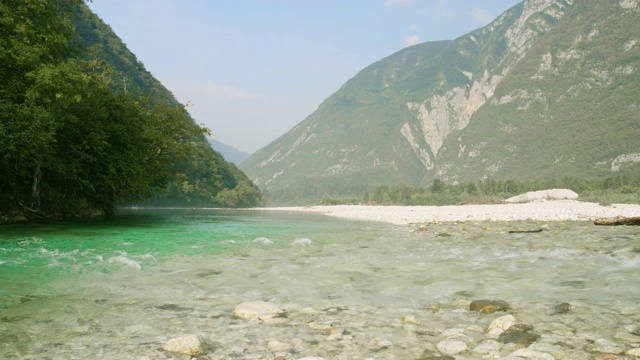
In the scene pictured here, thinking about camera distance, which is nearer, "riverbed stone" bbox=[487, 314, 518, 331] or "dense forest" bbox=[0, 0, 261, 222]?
"riverbed stone" bbox=[487, 314, 518, 331]

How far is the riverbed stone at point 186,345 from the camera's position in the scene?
15.5 ft

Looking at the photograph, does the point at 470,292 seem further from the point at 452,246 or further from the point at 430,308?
the point at 452,246

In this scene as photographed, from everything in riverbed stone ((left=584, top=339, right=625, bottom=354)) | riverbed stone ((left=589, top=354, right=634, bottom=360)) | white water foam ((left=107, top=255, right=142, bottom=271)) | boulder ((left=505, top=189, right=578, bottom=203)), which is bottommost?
white water foam ((left=107, top=255, right=142, bottom=271))

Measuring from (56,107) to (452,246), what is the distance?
2103 centimetres

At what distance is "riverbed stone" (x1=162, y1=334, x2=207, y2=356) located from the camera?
15.5 feet

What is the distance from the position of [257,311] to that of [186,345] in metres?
1.72

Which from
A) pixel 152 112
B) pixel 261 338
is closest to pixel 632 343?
pixel 261 338

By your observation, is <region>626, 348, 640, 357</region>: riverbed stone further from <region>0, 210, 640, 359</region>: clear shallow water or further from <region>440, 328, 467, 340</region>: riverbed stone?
<region>440, 328, 467, 340</region>: riverbed stone

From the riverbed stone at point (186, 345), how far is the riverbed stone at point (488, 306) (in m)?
4.19

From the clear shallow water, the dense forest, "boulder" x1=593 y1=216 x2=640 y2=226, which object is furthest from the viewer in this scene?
"boulder" x1=593 y1=216 x2=640 y2=226

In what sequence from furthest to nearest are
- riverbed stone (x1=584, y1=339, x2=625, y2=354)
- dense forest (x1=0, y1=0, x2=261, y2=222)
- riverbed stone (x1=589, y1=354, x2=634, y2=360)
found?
1. dense forest (x1=0, y1=0, x2=261, y2=222)
2. riverbed stone (x1=584, y1=339, x2=625, y2=354)
3. riverbed stone (x1=589, y1=354, x2=634, y2=360)

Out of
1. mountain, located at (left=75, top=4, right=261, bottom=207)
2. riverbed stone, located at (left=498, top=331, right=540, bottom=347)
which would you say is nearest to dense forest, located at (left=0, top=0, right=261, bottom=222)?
riverbed stone, located at (left=498, top=331, right=540, bottom=347)

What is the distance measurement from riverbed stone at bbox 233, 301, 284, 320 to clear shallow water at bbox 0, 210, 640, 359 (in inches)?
7.5

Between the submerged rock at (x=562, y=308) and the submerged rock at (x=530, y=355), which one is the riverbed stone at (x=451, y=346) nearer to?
the submerged rock at (x=530, y=355)
